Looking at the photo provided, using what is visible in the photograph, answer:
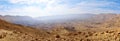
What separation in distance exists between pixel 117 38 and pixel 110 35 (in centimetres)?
125

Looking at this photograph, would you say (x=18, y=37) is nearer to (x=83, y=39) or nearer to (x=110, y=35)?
(x=83, y=39)

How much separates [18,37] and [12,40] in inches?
38.1

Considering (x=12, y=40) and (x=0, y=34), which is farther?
(x=0, y=34)

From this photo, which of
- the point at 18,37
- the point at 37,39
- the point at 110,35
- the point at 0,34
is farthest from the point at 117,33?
the point at 0,34

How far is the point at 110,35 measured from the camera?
85.1 ft

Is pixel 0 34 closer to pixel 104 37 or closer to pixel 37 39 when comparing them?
pixel 37 39

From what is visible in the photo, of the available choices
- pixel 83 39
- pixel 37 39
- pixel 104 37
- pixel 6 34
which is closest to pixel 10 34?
pixel 6 34

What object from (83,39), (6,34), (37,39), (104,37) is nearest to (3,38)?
(6,34)

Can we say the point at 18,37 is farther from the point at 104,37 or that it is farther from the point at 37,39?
the point at 104,37

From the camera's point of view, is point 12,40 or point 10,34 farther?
point 10,34

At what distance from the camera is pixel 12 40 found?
→ 24219mm

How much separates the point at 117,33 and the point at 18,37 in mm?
10103

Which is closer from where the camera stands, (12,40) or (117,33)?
(12,40)

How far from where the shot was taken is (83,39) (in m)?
26.2
